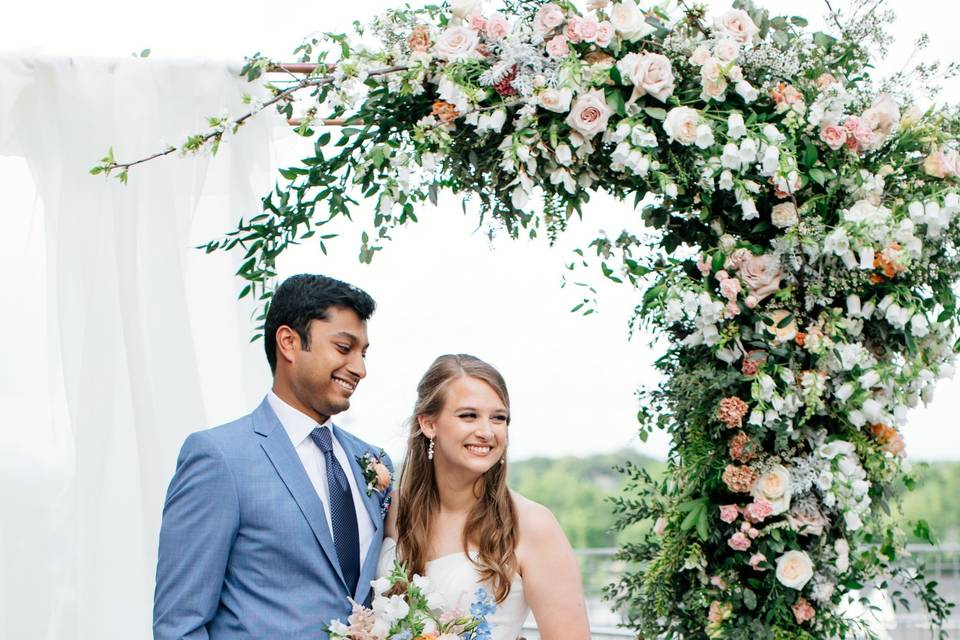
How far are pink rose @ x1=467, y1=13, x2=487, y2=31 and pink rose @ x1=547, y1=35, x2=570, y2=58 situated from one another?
0.66 ft

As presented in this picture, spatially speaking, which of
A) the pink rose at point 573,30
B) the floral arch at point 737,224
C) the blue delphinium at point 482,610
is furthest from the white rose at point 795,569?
the pink rose at point 573,30

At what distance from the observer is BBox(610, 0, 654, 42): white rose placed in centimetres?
299

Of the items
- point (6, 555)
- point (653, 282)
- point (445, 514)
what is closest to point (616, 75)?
point (653, 282)

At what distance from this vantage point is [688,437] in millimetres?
3039

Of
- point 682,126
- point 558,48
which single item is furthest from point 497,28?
point 682,126

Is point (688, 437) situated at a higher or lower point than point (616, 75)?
lower

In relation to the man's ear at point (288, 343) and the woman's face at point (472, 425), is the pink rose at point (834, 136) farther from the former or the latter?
the man's ear at point (288, 343)

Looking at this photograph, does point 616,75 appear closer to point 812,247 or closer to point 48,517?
point 812,247

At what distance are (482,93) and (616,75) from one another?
37cm

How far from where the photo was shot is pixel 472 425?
10.9 ft

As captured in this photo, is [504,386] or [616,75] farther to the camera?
[504,386]

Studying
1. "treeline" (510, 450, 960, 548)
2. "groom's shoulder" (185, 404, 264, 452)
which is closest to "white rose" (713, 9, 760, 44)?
A: "groom's shoulder" (185, 404, 264, 452)

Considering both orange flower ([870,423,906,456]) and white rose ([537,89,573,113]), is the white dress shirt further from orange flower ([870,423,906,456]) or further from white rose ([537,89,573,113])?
orange flower ([870,423,906,456])

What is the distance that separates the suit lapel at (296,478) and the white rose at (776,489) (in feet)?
3.77
